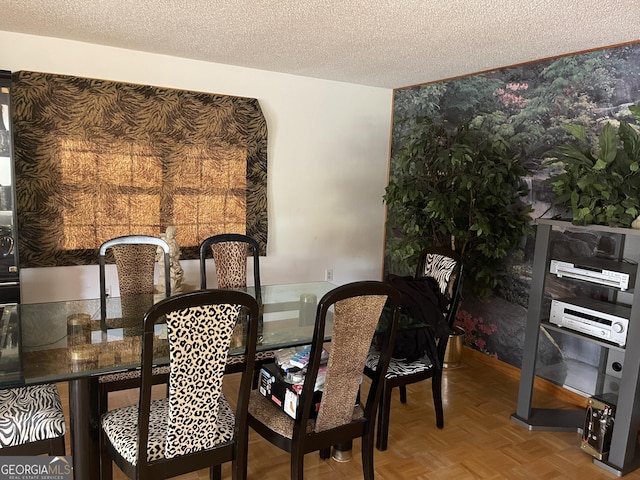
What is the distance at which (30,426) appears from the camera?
5.99 feet

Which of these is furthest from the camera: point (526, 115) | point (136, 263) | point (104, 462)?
point (526, 115)

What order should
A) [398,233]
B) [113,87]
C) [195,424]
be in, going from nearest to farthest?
1. [195,424]
2. [113,87]
3. [398,233]

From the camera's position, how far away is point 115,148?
378 cm

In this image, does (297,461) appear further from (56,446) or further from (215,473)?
(56,446)

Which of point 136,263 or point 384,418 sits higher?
point 136,263

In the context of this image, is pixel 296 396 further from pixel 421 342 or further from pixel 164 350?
pixel 421 342

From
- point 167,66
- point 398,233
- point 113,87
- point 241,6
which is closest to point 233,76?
point 167,66

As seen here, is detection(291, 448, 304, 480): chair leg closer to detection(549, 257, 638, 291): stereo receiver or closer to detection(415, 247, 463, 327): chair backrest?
detection(415, 247, 463, 327): chair backrest

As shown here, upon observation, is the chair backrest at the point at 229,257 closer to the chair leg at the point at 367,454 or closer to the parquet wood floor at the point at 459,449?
the parquet wood floor at the point at 459,449

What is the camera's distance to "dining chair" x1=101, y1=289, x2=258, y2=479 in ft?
5.29

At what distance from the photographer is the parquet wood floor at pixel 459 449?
8.07 feet

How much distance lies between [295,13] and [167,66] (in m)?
1.60

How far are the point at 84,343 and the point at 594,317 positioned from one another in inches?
100.0

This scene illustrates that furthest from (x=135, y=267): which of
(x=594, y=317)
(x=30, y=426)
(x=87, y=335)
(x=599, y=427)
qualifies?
(x=599, y=427)
